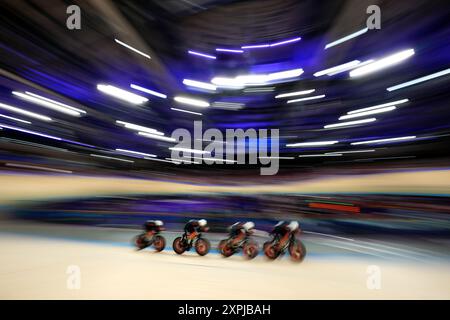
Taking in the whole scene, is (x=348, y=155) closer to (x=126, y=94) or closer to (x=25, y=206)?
(x=126, y=94)

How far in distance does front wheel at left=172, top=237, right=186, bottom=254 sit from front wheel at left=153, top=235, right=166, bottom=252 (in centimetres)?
14

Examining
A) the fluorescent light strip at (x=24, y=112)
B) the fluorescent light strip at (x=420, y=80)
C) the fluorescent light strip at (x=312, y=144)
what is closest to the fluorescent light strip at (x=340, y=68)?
the fluorescent light strip at (x=420, y=80)

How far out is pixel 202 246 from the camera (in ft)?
8.63

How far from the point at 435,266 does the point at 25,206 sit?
177 inches

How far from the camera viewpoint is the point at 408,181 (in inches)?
106

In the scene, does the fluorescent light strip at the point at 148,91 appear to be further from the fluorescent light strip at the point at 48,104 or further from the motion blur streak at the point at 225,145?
the fluorescent light strip at the point at 48,104

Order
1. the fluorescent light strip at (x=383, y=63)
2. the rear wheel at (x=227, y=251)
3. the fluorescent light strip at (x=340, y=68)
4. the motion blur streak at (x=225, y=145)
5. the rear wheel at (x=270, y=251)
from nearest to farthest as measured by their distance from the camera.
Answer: the motion blur streak at (x=225, y=145), the fluorescent light strip at (x=383, y=63), the fluorescent light strip at (x=340, y=68), the rear wheel at (x=270, y=251), the rear wheel at (x=227, y=251)

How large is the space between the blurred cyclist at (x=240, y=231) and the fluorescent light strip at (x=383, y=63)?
1.90 m

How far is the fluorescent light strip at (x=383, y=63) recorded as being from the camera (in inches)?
82.3

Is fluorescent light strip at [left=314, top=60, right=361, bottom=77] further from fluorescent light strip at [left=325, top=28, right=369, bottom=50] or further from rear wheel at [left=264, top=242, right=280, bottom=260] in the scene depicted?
rear wheel at [left=264, top=242, right=280, bottom=260]

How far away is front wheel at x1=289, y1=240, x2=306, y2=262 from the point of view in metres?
2.37

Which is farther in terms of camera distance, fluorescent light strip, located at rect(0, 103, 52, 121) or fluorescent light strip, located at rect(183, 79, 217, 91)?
fluorescent light strip, located at rect(183, 79, 217, 91)

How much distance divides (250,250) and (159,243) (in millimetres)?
1059

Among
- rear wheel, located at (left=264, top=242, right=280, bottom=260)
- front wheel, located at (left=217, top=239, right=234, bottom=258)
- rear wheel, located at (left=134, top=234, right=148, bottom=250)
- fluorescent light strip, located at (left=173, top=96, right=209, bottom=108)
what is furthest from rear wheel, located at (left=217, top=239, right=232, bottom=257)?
fluorescent light strip, located at (left=173, top=96, right=209, bottom=108)
